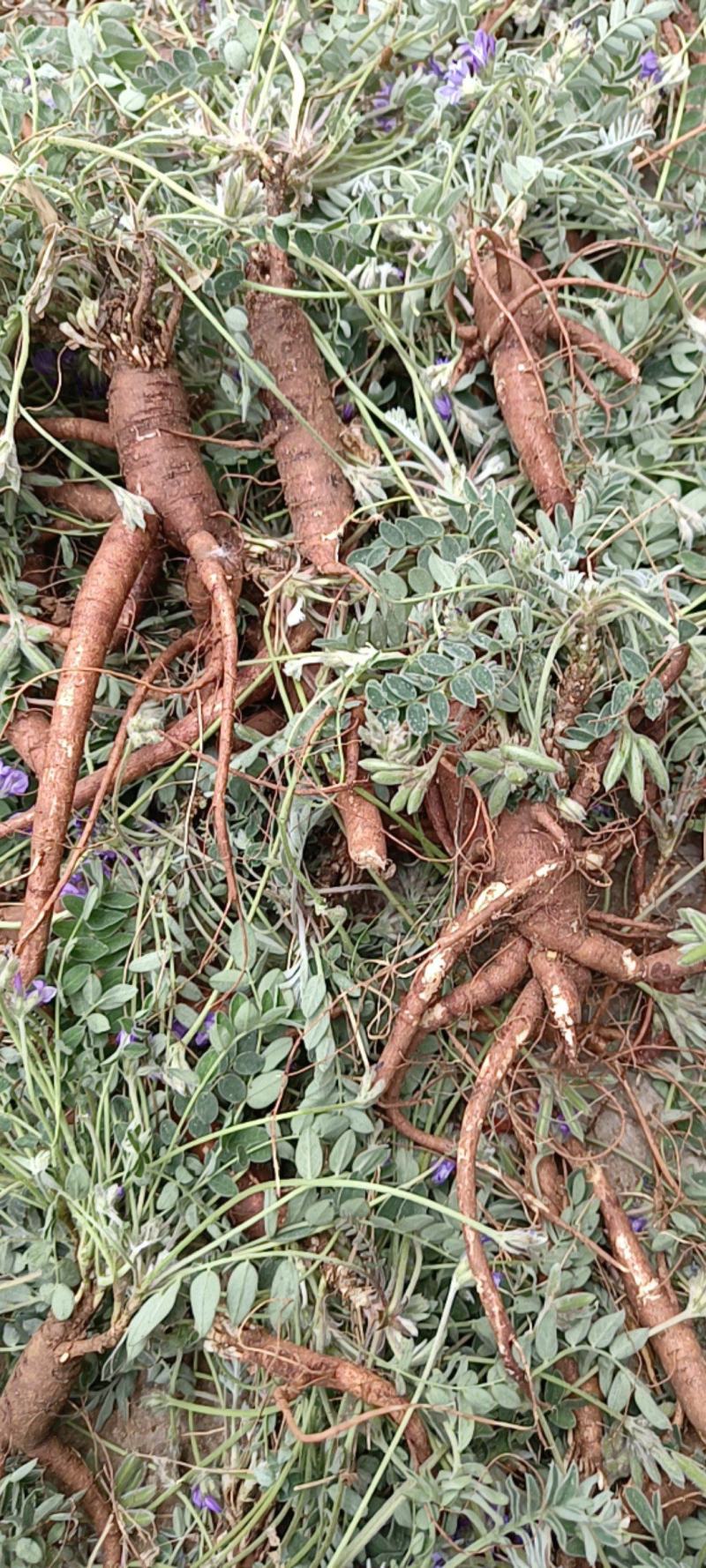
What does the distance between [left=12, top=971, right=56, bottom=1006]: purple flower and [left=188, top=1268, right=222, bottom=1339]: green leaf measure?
0.32 metres

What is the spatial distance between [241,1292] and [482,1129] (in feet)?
0.99

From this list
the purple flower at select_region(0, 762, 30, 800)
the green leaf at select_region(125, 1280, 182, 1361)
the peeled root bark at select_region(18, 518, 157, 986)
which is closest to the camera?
the green leaf at select_region(125, 1280, 182, 1361)

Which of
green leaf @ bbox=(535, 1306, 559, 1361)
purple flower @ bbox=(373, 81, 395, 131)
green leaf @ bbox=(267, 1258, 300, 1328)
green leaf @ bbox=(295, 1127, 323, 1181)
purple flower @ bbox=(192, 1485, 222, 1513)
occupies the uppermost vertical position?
purple flower @ bbox=(373, 81, 395, 131)

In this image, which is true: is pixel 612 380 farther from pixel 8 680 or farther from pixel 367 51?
pixel 8 680

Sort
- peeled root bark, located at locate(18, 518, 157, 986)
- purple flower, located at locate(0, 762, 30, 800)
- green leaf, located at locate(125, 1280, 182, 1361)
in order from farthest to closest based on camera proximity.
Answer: purple flower, located at locate(0, 762, 30, 800) < peeled root bark, located at locate(18, 518, 157, 986) < green leaf, located at locate(125, 1280, 182, 1361)

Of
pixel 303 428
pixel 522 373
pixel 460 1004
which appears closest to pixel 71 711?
pixel 303 428

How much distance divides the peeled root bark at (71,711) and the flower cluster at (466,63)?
1.96 feet

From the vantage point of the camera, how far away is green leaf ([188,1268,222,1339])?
93 cm

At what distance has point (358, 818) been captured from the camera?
1036 mm

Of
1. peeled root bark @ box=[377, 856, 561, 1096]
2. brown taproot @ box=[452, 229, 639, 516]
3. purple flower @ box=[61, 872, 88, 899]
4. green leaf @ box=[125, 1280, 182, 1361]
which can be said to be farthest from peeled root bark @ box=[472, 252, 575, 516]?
green leaf @ box=[125, 1280, 182, 1361]

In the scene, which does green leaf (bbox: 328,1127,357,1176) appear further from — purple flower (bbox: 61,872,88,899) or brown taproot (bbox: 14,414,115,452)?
brown taproot (bbox: 14,414,115,452)

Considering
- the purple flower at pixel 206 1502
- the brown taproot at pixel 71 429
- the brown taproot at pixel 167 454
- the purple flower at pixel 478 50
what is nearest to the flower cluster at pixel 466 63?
the purple flower at pixel 478 50

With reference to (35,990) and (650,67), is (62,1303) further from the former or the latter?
(650,67)

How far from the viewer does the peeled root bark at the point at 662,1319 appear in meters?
0.99
